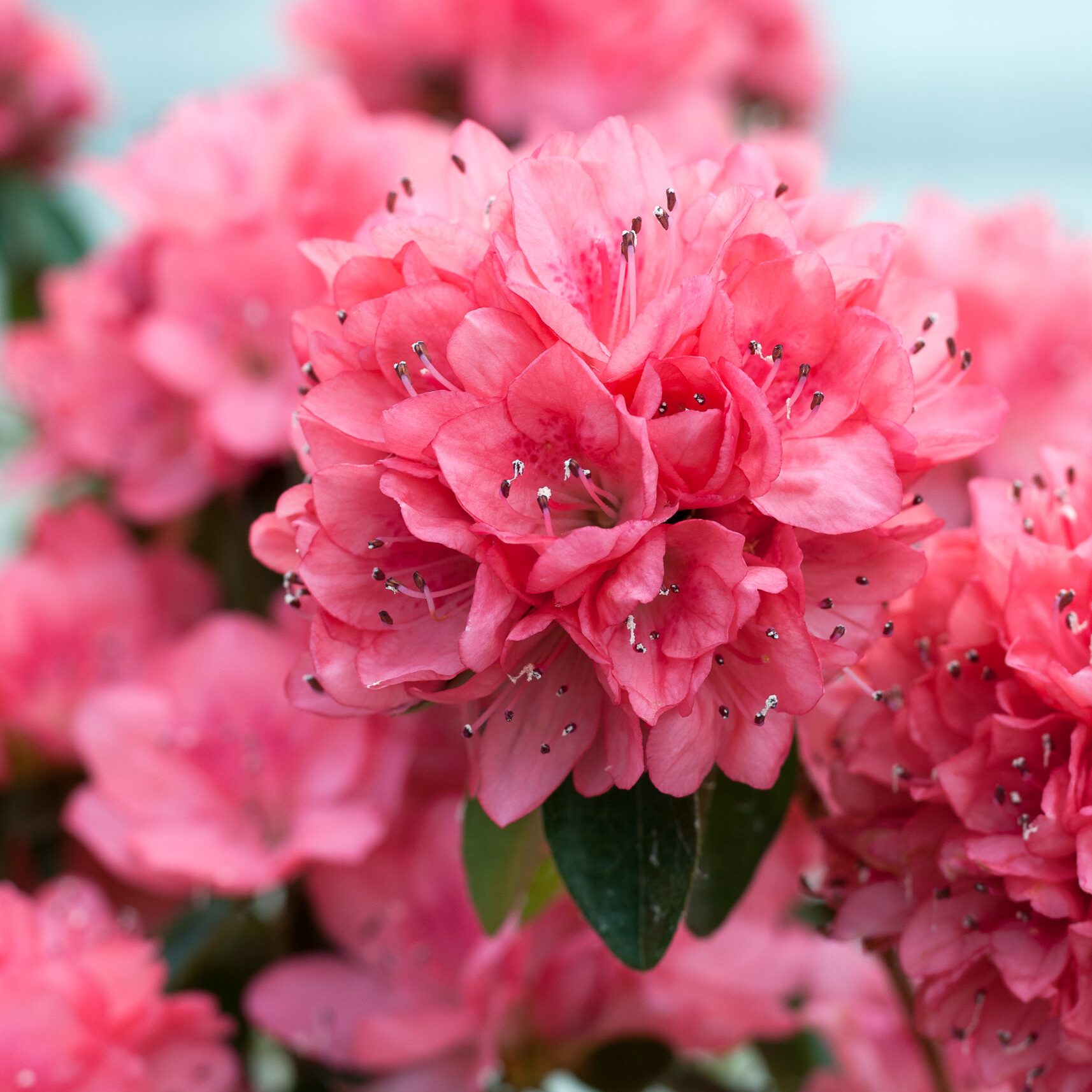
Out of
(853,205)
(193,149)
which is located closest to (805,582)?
(853,205)

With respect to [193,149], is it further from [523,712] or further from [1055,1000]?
[1055,1000]

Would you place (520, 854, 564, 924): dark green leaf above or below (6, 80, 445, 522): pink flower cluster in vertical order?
below

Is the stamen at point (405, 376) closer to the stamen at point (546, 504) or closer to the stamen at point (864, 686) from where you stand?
the stamen at point (546, 504)

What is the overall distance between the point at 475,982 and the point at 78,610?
35 centimetres

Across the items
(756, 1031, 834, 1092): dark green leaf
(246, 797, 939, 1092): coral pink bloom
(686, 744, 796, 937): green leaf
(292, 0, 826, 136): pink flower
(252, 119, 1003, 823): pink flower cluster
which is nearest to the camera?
(252, 119, 1003, 823): pink flower cluster

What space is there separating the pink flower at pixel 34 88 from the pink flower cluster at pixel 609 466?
958 millimetres

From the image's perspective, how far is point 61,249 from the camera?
51.4 inches

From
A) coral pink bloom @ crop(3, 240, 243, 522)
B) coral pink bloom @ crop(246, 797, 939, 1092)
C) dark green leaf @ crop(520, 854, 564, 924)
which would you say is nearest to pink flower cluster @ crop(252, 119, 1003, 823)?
dark green leaf @ crop(520, 854, 564, 924)

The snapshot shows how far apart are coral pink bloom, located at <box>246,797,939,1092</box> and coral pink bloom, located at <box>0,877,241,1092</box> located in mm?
49

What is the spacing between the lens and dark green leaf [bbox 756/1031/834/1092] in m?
0.78

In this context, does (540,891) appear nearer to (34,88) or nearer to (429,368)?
(429,368)

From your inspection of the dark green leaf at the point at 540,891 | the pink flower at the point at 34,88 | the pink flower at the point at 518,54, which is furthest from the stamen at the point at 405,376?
the pink flower at the point at 34,88

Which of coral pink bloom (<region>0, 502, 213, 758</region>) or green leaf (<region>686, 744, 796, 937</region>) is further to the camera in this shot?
coral pink bloom (<region>0, 502, 213, 758</region>)

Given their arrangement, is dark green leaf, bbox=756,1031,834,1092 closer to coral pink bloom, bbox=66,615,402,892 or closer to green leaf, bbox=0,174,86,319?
coral pink bloom, bbox=66,615,402,892
